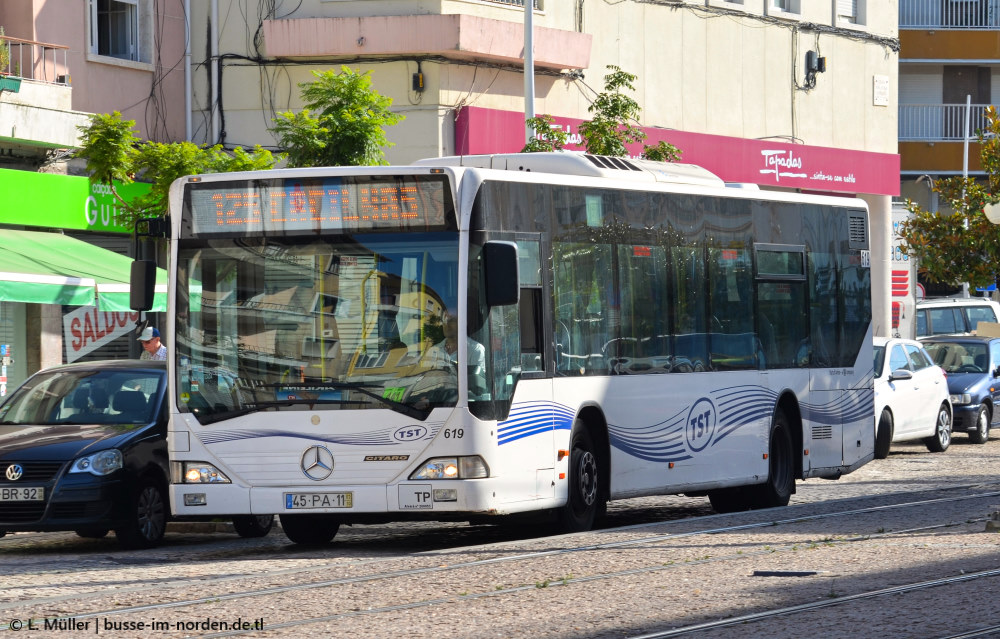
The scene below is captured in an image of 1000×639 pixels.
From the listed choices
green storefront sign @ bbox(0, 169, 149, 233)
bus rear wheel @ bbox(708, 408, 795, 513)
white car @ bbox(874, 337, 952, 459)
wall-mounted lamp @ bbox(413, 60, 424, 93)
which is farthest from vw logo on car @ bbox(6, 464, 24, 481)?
wall-mounted lamp @ bbox(413, 60, 424, 93)

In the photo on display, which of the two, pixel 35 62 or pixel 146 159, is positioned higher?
pixel 35 62

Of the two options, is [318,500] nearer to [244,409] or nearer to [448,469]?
[244,409]

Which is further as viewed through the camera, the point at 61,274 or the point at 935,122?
the point at 935,122

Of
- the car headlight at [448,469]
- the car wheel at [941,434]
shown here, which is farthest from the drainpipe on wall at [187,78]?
the car headlight at [448,469]

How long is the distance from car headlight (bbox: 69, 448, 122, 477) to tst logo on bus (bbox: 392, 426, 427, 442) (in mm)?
2703

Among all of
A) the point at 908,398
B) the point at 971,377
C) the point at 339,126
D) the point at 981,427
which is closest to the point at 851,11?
the point at 971,377

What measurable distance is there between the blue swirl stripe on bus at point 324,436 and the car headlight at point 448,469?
7.5 inches

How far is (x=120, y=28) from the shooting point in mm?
27031

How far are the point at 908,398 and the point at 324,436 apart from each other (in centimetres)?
1475

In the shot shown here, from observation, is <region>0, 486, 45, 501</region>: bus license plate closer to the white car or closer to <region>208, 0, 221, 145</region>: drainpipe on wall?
the white car

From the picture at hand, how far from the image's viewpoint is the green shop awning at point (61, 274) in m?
19.7

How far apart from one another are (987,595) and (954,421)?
19565 millimetres

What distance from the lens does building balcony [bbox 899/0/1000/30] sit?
5734 centimetres

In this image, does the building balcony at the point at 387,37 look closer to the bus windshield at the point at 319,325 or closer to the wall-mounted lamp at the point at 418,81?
the wall-mounted lamp at the point at 418,81
